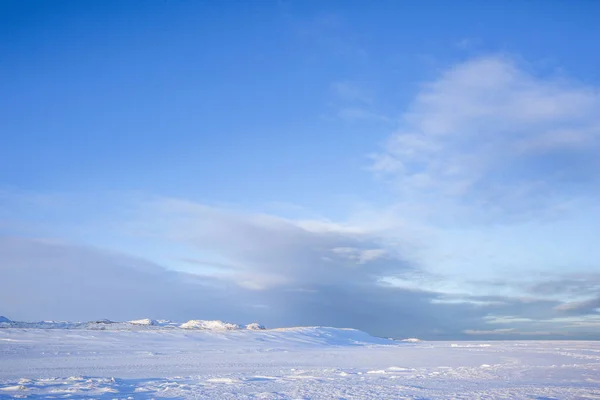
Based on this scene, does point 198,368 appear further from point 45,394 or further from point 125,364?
point 45,394

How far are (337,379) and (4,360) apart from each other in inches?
467

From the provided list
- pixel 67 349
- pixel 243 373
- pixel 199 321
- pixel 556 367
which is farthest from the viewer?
pixel 199 321

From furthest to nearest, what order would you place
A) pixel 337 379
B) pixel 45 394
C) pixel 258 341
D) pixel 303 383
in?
pixel 258 341, pixel 337 379, pixel 303 383, pixel 45 394

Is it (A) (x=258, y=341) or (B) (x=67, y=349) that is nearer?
(B) (x=67, y=349)

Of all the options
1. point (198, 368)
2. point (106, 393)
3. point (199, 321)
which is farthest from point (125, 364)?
point (199, 321)

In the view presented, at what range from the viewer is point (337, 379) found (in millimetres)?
13820

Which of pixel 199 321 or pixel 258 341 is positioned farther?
pixel 199 321

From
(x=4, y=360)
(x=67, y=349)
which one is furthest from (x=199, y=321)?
(x=4, y=360)

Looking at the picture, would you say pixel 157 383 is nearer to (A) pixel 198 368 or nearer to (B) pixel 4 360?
(A) pixel 198 368

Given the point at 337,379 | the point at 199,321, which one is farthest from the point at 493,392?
the point at 199,321

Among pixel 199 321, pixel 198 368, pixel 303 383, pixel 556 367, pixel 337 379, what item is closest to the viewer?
pixel 303 383

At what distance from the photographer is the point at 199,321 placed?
54594 millimetres

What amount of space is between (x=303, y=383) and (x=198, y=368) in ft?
15.7

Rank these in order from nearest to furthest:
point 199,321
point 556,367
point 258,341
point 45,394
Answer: point 45,394
point 556,367
point 258,341
point 199,321
